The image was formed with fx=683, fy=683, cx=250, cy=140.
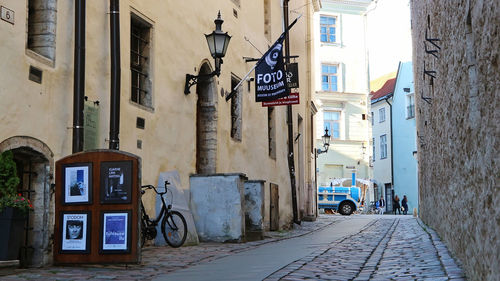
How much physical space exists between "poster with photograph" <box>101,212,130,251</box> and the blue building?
4028 centimetres

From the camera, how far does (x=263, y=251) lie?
444 inches

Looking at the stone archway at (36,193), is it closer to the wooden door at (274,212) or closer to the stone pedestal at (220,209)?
the stone pedestal at (220,209)

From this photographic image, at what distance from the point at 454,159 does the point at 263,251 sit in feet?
14.1

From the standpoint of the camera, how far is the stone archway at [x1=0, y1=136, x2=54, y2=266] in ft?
28.5

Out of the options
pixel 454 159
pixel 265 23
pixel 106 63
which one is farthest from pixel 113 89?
pixel 265 23

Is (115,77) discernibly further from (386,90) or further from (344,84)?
(386,90)

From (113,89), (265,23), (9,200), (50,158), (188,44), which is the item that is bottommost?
(9,200)

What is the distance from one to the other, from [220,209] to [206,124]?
2719 mm

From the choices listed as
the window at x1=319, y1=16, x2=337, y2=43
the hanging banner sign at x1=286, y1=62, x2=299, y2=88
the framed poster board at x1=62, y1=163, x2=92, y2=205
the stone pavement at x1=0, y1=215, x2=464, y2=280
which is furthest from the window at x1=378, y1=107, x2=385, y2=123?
the framed poster board at x1=62, y1=163, x2=92, y2=205

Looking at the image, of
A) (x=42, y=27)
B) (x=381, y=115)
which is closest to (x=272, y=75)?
(x=42, y=27)

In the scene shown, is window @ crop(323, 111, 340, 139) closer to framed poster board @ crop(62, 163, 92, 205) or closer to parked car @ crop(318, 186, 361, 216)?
parked car @ crop(318, 186, 361, 216)

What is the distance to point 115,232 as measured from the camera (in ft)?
28.2

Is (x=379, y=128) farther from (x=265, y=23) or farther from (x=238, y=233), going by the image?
(x=238, y=233)

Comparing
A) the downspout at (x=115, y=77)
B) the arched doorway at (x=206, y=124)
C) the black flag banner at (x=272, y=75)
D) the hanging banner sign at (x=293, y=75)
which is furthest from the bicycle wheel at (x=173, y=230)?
the hanging banner sign at (x=293, y=75)
